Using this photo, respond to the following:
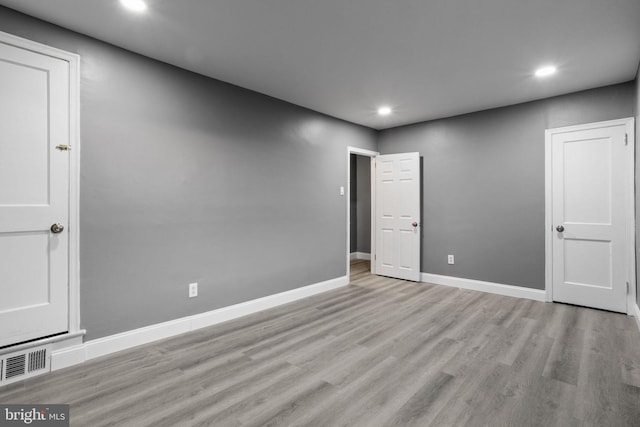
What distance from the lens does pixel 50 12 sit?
2.20 metres

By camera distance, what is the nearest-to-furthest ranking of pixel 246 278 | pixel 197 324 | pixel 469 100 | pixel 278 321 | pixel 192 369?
1. pixel 192 369
2. pixel 197 324
3. pixel 278 321
4. pixel 246 278
5. pixel 469 100

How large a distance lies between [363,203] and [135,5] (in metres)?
5.72

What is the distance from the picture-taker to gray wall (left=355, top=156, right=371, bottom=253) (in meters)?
7.16

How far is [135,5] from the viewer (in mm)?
2127

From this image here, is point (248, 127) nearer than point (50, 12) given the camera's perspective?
No

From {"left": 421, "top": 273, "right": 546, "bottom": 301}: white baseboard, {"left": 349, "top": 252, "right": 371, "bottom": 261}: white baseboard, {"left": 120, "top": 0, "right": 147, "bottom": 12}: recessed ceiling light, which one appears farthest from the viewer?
{"left": 349, "top": 252, "right": 371, "bottom": 261}: white baseboard

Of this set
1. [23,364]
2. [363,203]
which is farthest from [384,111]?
[23,364]

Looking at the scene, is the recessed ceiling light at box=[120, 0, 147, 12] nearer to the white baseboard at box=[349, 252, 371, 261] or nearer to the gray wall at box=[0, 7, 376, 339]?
the gray wall at box=[0, 7, 376, 339]

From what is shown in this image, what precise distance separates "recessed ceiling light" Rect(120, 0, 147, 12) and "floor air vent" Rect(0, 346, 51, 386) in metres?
2.43

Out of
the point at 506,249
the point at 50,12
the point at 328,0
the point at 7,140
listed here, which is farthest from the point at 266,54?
the point at 506,249

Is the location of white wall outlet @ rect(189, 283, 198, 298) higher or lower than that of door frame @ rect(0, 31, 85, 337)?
lower

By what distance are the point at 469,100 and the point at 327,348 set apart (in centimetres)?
340

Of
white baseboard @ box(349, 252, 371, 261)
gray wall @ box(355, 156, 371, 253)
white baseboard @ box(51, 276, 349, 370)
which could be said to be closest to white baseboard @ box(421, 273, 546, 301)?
white baseboard @ box(51, 276, 349, 370)

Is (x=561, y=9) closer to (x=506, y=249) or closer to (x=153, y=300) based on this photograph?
(x=506, y=249)
